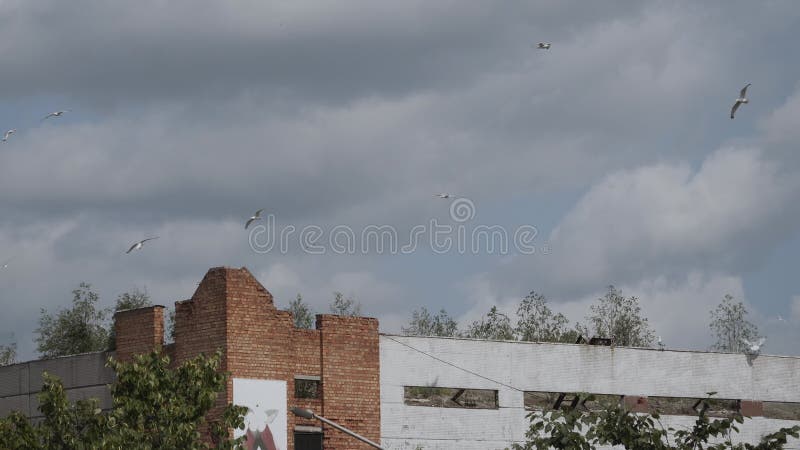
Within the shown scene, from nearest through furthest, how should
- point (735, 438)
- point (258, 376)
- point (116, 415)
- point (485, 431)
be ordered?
1. point (116, 415)
2. point (258, 376)
3. point (485, 431)
4. point (735, 438)

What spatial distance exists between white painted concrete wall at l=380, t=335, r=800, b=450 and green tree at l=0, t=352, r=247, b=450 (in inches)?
424

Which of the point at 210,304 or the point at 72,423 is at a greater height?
the point at 210,304

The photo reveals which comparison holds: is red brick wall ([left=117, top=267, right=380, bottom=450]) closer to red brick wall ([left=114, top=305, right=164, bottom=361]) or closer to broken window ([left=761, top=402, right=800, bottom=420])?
red brick wall ([left=114, top=305, right=164, bottom=361])

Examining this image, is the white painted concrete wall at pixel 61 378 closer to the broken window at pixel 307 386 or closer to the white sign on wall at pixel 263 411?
the white sign on wall at pixel 263 411

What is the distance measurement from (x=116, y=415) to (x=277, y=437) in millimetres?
8963

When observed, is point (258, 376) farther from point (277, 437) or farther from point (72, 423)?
point (72, 423)

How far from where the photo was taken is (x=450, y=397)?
49.9 metres

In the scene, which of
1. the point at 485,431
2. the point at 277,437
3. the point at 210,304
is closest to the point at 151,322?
the point at 210,304

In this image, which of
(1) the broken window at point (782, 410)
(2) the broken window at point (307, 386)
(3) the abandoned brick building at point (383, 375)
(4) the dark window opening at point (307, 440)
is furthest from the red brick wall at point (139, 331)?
(1) the broken window at point (782, 410)

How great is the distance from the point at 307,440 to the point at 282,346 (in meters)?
3.18

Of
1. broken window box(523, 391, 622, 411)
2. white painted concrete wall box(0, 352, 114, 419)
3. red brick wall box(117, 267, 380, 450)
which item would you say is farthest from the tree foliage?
white painted concrete wall box(0, 352, 114, 419)

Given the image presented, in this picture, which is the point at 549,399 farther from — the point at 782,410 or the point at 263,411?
the point at 263,411

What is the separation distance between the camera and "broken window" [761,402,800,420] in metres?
54.3

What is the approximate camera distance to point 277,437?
4328 centimetres
